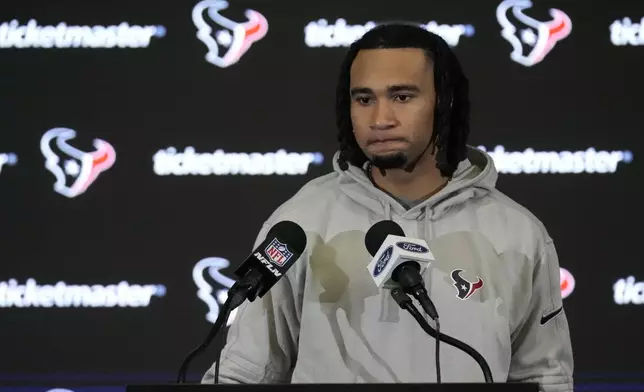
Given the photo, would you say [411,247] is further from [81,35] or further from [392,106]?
[81,35]

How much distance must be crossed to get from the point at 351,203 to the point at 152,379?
1346 mm

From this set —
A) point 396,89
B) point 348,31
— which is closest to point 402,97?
point 396,89

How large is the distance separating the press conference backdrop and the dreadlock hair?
1.00 meters

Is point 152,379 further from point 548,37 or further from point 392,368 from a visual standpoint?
point 548,37

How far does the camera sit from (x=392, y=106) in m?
1.92

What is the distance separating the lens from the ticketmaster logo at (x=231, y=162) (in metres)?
3.11

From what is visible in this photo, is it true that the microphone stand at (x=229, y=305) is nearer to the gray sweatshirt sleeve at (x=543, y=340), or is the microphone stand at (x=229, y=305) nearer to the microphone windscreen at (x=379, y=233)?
the microphone windscreen at (x=379, y=233)

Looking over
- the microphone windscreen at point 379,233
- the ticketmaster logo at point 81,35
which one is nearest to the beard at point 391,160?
the microphone windscreen at point 379,233

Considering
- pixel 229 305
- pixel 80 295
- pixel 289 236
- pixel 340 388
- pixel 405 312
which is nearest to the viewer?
pixel 340 388

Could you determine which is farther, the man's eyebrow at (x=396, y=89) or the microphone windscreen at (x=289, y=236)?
Result: the man's eyebrow at (x=396, y=89)

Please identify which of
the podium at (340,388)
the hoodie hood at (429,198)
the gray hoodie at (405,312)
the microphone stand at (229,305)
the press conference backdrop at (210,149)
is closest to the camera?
the podium at (340,388)

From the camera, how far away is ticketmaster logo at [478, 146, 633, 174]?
3092 mm

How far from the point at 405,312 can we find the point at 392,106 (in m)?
0.44

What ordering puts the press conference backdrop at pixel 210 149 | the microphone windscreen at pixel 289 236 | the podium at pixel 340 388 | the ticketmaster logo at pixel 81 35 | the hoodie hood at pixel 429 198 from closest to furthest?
the podium at pixel 340 388 → the microphone windscreen at pixel 289 236 → the hoodie hood at pixel 429 198 → the press conference backdrop at pixel 210 149 → the ticketmaster logo at pixel 81 35
